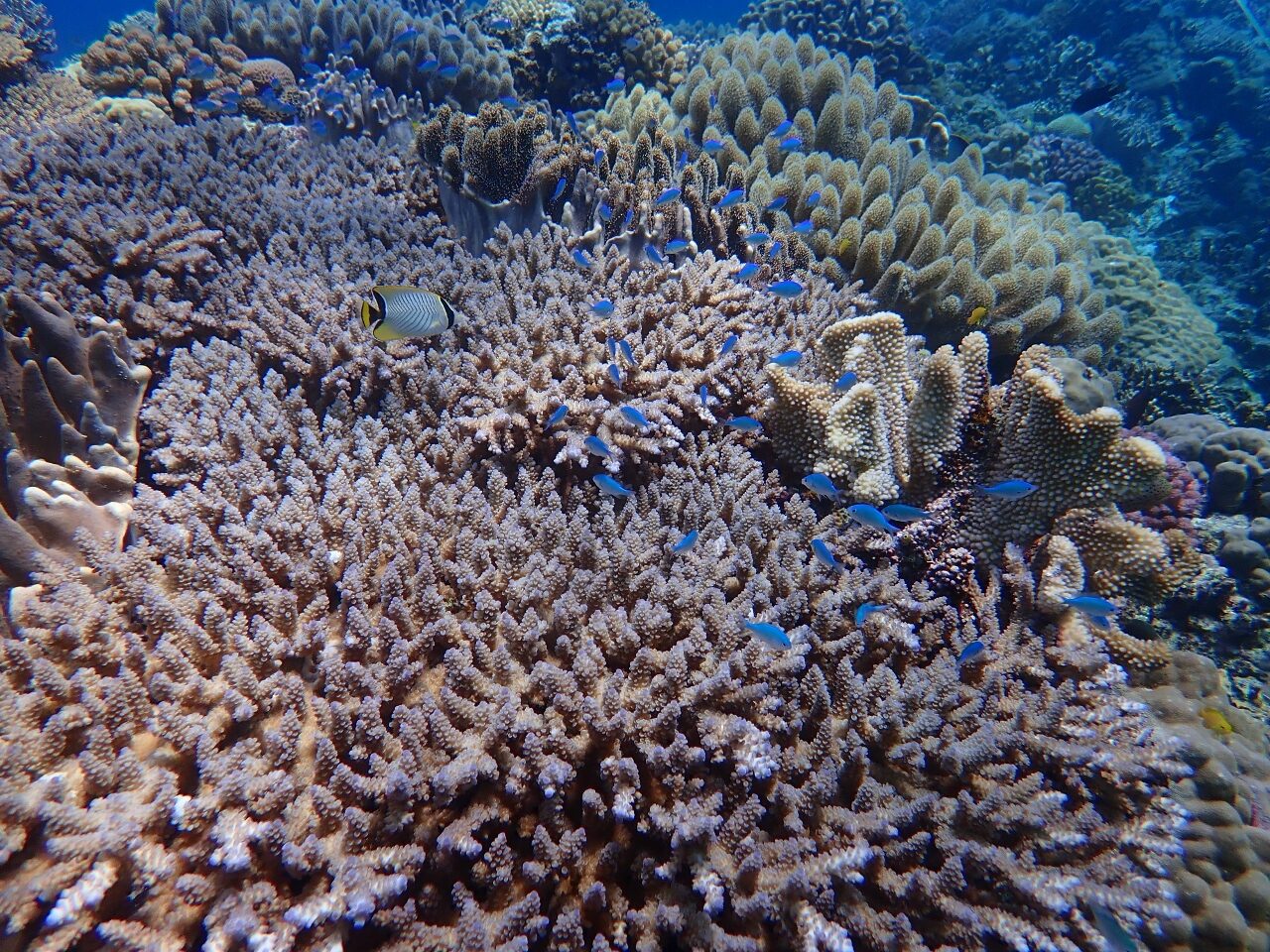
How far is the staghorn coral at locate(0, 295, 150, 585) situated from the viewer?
8.92 feet

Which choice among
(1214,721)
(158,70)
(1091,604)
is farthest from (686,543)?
(158,70)

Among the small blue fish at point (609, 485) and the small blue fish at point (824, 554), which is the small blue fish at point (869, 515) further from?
the small blue fish at point (609, 485)

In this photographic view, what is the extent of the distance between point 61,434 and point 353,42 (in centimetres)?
842

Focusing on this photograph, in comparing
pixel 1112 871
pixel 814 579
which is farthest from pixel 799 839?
pixel 1112 871

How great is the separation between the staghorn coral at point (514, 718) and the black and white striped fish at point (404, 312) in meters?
0.62

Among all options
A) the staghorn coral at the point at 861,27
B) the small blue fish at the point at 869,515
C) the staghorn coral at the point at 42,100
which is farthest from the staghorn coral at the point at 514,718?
the staghorn coral at the point at 861,27

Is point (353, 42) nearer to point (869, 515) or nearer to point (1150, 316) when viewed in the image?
point (869, 515)

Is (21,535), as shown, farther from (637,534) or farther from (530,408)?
(637,534)

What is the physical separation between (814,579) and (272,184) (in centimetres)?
549

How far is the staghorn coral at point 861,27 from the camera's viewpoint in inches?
544

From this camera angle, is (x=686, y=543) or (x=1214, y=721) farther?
(x=1214, y=721)

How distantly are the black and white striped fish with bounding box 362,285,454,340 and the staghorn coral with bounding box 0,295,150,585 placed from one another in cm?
160

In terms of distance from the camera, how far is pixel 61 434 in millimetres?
3111

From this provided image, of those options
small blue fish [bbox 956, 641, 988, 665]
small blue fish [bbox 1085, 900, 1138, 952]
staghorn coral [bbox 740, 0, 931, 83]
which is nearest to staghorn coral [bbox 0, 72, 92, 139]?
A: small blue fish [bbox 956, 641, 988, 665]
